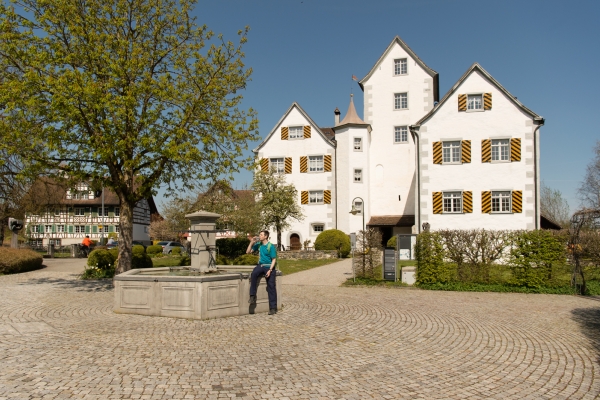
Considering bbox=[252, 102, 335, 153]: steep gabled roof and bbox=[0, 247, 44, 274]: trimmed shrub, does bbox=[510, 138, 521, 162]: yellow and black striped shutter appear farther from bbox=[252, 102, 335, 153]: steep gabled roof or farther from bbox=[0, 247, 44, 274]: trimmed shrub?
bbox=[0, 247, 44, 274]: trimmed shrub

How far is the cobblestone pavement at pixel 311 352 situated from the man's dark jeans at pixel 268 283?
41 centimetres

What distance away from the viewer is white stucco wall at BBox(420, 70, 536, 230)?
28.1 m

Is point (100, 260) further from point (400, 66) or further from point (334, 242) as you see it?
point (400, 66)

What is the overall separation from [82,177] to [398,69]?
102ft

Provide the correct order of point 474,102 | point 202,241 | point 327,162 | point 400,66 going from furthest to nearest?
point 400,66, point 327,162, point 474,102, point 202,241

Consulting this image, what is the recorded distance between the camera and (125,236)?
639 inches

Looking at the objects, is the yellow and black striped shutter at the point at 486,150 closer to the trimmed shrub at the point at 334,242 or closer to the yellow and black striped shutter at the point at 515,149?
the yellow and black striped shutter at the point at 515,149

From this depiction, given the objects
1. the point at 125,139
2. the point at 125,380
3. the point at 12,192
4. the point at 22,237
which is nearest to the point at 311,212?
the point at 12,192

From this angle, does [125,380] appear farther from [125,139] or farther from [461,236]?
[461,236]

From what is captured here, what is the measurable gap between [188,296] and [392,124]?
32315 mm

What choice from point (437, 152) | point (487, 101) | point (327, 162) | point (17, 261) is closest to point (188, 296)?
point (17, 261)

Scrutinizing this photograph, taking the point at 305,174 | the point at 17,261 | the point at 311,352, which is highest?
the point at 305,174

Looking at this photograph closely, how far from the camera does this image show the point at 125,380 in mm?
5855

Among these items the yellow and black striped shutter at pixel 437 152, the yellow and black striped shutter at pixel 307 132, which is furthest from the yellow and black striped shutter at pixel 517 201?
the yellow and black striped shutter at pixel 307 132
